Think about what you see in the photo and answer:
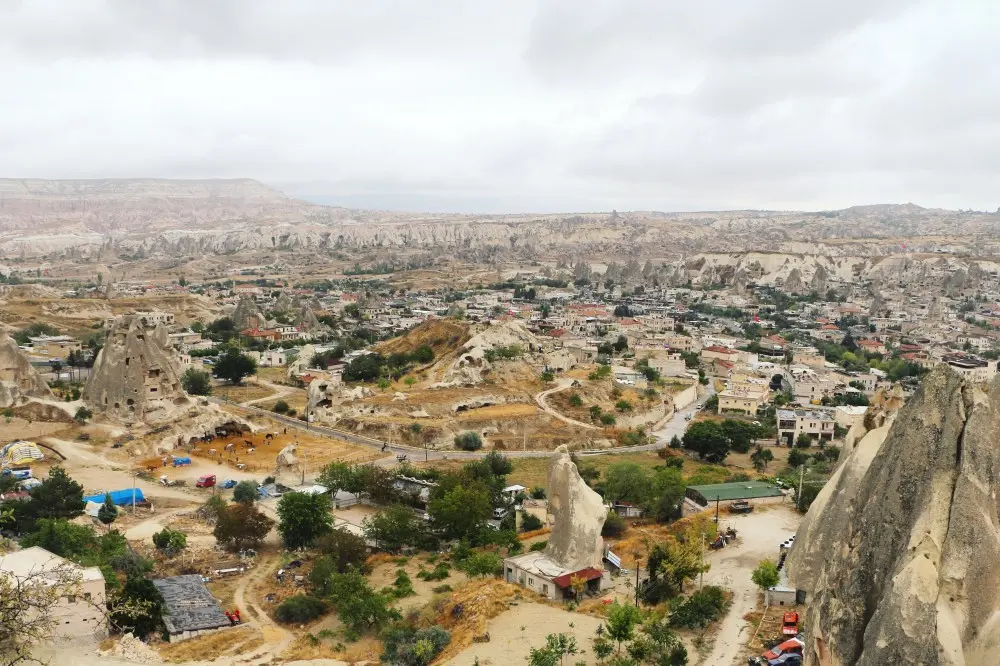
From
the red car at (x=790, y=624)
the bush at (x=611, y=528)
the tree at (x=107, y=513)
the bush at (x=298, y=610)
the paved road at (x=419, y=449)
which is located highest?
the red car at (x=790, y=624)

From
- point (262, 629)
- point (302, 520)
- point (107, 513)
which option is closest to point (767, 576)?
point (262, 629)

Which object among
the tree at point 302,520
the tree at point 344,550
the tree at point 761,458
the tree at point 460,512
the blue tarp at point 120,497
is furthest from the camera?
the tree at point 761,458

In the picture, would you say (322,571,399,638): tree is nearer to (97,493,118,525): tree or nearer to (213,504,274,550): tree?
(213,504,274,550): tree

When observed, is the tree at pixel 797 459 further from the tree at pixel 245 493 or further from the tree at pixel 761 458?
the tree at pixel 245 493

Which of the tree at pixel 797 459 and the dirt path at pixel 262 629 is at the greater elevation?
the dirt path at pixel 262 629

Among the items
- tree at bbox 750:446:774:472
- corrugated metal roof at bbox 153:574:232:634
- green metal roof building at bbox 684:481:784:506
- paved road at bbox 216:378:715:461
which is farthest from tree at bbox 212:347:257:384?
green metal roof building at bbox 684:481:784:506

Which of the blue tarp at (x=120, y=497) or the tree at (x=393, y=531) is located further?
the blue tarp at (x=120, y=497)

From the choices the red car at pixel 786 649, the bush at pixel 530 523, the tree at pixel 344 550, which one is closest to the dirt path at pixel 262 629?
the tree at pixel 344 550

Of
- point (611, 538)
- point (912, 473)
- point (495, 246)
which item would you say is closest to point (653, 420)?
point (611, 538)
